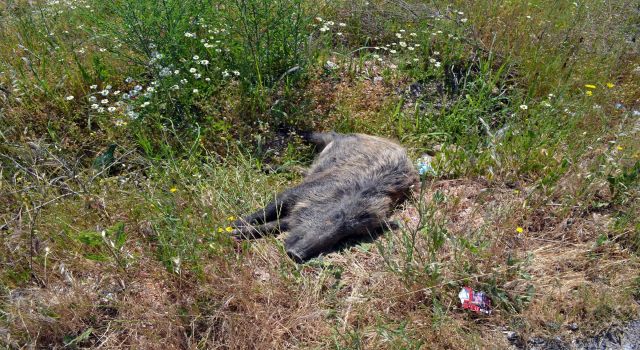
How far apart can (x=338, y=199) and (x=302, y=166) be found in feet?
2.63

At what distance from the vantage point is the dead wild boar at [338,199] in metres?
3.61

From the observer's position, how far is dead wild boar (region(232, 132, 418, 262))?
3605 mm

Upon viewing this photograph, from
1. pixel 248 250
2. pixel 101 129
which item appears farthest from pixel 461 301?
pixel 101 129

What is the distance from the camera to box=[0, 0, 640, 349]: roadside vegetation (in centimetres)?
296

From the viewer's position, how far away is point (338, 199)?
12.7 feet

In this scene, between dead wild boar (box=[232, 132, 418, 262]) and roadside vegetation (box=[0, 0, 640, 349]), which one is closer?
roadside vegetation (box=[0, 0, 640, 349])

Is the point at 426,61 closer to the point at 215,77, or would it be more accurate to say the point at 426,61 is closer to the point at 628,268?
Answer: the point at 215,77

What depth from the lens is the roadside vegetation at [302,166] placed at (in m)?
2.96

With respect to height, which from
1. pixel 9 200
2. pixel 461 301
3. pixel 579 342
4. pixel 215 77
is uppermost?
pixel 215 77

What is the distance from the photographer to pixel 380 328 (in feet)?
9.04

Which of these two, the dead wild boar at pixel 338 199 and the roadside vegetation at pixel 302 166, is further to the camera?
the dead wild boar at pixel 338 199

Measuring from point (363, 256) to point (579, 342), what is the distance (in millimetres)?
1448

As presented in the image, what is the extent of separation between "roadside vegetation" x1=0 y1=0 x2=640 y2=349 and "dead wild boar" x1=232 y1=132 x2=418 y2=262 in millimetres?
149

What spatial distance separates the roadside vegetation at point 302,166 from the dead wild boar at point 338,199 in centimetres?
15
